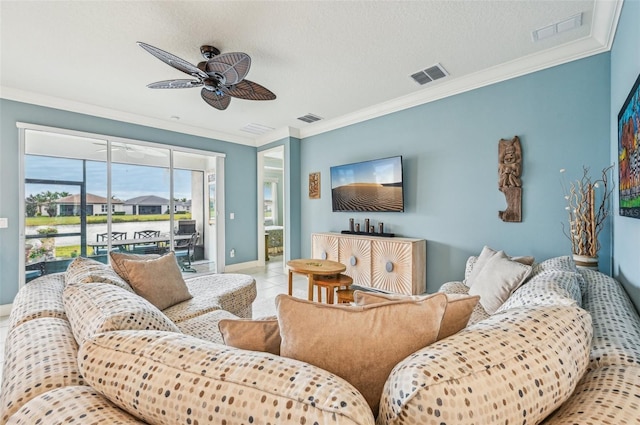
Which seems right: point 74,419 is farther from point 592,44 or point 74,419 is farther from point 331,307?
point 592,44

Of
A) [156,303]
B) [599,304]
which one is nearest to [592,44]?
[599,304]

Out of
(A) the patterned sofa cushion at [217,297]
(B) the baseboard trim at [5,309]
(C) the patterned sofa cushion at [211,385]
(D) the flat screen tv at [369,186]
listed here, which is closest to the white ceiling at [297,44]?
(D) the flat screen tv at [369,186]

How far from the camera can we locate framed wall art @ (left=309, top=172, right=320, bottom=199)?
16.3ft

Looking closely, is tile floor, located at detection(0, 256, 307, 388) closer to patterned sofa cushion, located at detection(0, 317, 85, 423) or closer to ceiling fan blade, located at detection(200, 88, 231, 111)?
patterned sofa cushion, located at detection(0, 317, 85, 423)

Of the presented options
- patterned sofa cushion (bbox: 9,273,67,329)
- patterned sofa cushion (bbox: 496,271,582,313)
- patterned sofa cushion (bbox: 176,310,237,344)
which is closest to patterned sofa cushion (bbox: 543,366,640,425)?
patterned sofa cushion (bbox: 496,271,582,313)

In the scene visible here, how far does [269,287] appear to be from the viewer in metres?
4.34

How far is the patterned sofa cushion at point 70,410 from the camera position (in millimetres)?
637

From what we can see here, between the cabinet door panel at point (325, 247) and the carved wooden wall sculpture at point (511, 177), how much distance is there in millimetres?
2153

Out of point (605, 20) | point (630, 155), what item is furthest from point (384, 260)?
point (605, 20)

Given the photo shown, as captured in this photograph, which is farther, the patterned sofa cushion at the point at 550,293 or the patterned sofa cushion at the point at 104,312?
the patterned sofa cushion at the point at 550,293

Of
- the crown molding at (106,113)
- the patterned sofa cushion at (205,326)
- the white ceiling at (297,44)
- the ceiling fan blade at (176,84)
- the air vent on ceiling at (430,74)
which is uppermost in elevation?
the air vent on ceiling at (430,74)

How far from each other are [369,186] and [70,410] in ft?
12.4

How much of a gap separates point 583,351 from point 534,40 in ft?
9.12

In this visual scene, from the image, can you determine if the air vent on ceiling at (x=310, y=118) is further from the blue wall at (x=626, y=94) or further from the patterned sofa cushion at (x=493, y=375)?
the patterned sofa cushion at (x=493, y=375)
